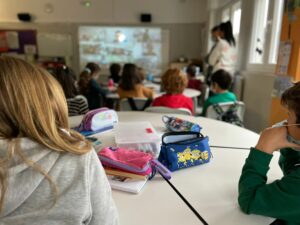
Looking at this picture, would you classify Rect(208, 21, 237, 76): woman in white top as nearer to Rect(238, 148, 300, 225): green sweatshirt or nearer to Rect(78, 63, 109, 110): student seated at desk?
Rect(78, 63, 109, 110): student seated at desk

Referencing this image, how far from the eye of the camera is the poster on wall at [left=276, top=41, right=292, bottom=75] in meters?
2.21

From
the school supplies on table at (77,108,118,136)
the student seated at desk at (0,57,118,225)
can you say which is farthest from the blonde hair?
the school supplies on table at (77,108,118,136)

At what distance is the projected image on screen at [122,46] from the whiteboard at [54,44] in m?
0.33

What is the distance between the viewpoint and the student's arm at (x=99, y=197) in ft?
2.19

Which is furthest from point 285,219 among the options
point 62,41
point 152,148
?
point 62,41

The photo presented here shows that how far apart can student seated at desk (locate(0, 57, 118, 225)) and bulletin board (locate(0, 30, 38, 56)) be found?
6699mm

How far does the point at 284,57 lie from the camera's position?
2291mm

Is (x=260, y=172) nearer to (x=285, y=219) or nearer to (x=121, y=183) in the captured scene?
(x=285, y=219)

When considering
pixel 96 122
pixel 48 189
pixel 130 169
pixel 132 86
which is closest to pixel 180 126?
pixel 96 122

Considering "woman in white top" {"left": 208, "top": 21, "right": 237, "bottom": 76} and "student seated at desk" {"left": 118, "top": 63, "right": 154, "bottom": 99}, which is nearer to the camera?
"student seated at desk" {"left": 118, "top": 63, "right": 154, "bottom": 99}

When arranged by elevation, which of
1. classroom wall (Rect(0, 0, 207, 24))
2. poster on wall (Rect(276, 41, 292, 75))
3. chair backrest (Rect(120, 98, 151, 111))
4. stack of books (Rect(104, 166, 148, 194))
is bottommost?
chair backrest (Rect(120, 98, 151, 111))

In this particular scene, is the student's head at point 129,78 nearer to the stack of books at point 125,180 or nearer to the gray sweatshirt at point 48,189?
the stack of books at point 125,180

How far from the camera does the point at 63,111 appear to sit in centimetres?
70

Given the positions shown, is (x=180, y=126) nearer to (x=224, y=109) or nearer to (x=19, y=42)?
(x=224, y=109)
